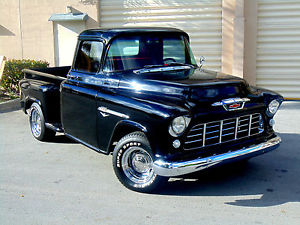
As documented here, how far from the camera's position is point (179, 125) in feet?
13.5

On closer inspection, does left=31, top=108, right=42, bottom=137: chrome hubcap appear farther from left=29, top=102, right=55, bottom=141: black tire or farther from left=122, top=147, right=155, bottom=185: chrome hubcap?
left=122, top=147, right=155, bottom=185: chrome hubcap

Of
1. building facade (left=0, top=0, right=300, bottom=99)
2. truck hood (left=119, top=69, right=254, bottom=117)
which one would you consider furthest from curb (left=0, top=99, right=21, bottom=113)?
truck hood (left=119, top=69, right=254, bottom=117)

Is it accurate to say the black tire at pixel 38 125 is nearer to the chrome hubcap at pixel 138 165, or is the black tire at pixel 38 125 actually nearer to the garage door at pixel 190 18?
the chrome hubcap at pixel 138 165

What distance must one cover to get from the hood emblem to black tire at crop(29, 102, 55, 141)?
3.14 metres

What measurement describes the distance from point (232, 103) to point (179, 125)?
720mm

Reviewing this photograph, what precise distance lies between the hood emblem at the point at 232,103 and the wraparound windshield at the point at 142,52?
1.14 metres

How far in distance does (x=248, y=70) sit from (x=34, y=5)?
6455mm

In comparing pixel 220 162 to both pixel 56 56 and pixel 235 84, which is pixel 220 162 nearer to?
pixel 235 84

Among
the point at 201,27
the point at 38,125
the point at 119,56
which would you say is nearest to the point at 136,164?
the point at 119,56

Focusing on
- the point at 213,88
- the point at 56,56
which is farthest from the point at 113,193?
the point at 56,56

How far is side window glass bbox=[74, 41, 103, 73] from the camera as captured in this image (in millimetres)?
5180

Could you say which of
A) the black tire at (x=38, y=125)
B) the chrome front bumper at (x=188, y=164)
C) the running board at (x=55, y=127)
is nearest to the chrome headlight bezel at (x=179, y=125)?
the chrome front bumper at (x=188, y=164)

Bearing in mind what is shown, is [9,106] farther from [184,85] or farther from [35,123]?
[184,85]

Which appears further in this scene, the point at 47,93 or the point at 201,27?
the point at 201,27
